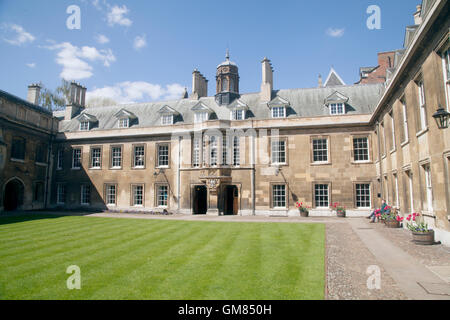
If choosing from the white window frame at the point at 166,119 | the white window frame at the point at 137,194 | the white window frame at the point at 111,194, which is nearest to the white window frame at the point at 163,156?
the white window frame at the point at 166,119

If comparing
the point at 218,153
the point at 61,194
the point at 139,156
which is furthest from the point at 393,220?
the point at 61,194

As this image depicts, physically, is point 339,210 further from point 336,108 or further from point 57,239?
point 57,239

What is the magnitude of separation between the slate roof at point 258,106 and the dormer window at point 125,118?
51cm

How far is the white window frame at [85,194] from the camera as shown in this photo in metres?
29.8

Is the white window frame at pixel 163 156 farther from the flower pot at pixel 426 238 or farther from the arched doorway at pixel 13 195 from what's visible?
the flower pot at pixel 426 238

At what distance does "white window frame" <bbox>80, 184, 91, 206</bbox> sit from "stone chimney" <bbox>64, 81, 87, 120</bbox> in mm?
9829

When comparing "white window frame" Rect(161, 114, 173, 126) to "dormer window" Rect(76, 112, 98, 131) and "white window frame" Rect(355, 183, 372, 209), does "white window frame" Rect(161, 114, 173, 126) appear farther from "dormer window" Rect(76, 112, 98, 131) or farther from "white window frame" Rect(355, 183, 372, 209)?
"white window frame" Rect(355, 183, 372, 209)

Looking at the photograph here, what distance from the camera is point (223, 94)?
97.0 ft

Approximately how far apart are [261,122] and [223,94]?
643 centimetres

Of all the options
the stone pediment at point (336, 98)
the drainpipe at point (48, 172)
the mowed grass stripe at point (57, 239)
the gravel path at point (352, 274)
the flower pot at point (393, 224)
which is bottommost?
the gravel path at point (352, 274)

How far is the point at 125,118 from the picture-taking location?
101 ft

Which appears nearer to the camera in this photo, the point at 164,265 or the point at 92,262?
the point at 164,265

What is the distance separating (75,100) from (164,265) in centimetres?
3366

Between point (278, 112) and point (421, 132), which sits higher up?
point (278, 112)
